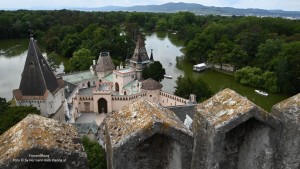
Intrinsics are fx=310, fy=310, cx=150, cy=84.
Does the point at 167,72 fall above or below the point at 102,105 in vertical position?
below

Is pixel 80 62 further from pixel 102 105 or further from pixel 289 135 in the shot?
pixel 289 135

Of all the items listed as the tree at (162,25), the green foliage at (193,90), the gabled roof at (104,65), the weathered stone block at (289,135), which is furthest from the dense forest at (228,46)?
the tree at (162,25)

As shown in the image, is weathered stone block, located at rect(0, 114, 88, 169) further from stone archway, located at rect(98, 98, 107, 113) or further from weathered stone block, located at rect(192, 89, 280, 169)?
stone archway, located at rect(98, 98, 107, 113)

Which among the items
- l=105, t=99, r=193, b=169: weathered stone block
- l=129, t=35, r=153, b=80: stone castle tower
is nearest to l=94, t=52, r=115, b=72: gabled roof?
l=129, t=35, r=153, b=80: stone castle tower

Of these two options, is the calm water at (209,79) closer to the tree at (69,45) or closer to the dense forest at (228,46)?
the dense forest at (228,46)

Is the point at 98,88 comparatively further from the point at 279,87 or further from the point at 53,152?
the point at 53,152

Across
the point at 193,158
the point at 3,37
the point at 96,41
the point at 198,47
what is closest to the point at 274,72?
the point at 198,47

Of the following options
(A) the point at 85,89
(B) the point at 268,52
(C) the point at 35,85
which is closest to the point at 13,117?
(C) the point at 35,85
